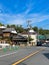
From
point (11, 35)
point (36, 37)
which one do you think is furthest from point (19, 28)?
point (11, 35)

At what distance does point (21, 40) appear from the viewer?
11275 cm

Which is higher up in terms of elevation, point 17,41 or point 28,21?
point 28,21

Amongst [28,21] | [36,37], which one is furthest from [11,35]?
[36,37]

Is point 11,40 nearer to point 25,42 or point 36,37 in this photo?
point 25,42

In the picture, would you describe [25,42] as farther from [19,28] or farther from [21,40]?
[19,28]

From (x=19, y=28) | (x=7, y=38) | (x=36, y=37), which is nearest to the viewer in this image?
(x=7, y=38)

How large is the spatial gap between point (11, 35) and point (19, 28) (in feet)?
227

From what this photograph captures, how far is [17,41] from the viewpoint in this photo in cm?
11338

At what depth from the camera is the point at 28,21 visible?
111 m

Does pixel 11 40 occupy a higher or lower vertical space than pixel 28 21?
lower

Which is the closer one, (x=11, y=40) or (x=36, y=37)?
(x=11, y=40)

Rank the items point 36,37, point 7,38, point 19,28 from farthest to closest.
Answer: point 19,28, point 36,37, point 7,38

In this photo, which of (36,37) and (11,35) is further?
(36,37)

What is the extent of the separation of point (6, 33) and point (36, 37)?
3065cm
